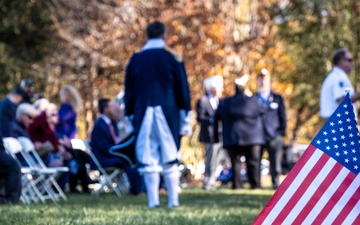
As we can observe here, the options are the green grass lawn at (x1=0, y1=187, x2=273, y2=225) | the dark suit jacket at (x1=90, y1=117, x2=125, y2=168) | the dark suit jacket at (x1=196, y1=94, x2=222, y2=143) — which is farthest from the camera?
the dark suit jacket at (x1=196, y1=94, x2=222, y2=143)

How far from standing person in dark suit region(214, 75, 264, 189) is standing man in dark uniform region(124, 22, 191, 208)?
6.10 metres

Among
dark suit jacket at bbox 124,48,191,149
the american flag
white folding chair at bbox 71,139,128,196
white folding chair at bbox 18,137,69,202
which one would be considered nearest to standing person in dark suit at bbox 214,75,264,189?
white folding chair at bbox 71,139,128,196

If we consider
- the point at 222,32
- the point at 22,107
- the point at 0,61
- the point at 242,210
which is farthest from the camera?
the point at 0,61

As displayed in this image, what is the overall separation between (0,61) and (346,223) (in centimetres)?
2983

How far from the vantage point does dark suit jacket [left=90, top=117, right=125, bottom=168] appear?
666 inches

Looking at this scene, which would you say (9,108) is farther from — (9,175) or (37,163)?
(9,175)

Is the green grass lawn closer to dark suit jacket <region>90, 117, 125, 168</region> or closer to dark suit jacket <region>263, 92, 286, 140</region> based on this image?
dark suit jacket <region>90, 117, 125, 168</region>

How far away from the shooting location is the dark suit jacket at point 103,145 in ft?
55.5

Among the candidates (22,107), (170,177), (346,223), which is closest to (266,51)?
(22,107)

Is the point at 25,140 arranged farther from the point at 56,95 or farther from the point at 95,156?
the point at 56,95

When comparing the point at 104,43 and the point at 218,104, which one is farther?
the point at 104,43

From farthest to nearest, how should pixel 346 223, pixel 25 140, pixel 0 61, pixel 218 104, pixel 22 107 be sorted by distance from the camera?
pixel 0 61 → pixel 218 104 → pixel 22 107 → pixel 25 140 → pixel 346 223

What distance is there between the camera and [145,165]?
38.8 ft

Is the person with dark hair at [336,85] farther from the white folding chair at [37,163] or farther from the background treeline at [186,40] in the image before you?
the background treeline at [186,40]
